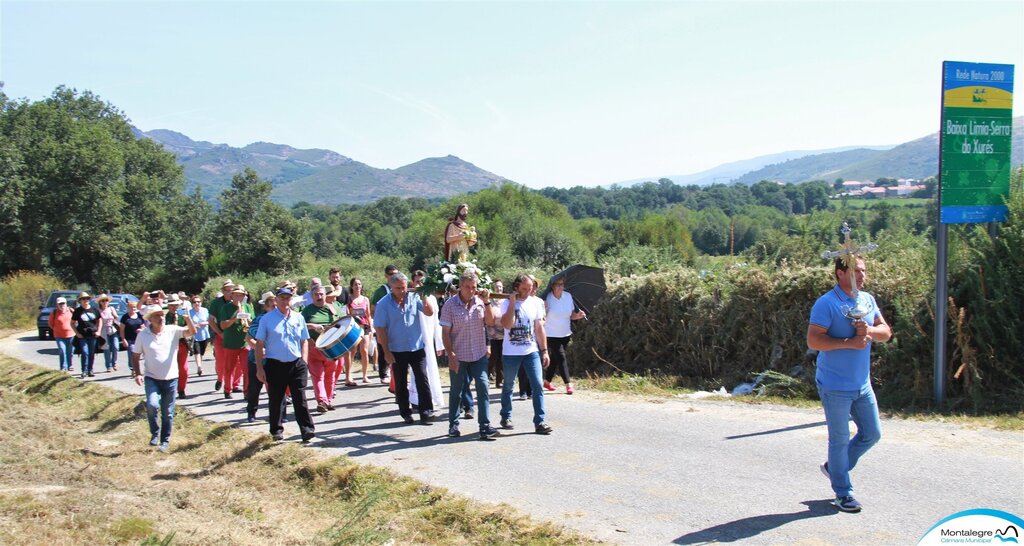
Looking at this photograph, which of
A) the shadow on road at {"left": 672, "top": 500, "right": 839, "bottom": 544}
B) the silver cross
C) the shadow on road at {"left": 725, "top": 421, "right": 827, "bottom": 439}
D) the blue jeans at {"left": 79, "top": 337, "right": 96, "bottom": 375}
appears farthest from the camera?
the blue jeans at {"left": 79, "top": 337, "right": 96, "bottom": 375}

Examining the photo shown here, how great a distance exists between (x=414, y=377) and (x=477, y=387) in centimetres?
155

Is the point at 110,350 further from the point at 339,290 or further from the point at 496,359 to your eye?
the point at 496,359

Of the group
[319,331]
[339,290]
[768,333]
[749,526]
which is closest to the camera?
[749,526]

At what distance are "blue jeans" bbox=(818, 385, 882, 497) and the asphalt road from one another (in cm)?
29

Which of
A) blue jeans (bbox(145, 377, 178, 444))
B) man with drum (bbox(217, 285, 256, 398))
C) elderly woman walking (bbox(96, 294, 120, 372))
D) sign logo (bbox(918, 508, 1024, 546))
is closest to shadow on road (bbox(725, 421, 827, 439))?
sign logo (bbox(918, 508, 1024, 546))

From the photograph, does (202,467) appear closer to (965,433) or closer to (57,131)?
(965,433)

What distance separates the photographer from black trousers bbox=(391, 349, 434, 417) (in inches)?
402

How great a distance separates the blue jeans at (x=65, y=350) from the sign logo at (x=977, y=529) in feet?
63.0

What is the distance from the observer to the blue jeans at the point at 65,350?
62.8 feet

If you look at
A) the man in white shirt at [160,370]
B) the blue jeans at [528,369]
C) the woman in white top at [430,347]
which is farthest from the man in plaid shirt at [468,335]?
the man in white shirt at [160,370]

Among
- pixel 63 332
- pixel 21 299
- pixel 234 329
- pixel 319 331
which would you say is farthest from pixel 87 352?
pixel 21 299

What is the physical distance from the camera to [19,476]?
27.0 feet

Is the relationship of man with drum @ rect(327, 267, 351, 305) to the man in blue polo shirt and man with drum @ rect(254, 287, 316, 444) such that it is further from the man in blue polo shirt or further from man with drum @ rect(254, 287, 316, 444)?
the man in blue polo shirt

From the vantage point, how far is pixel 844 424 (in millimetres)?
6098
